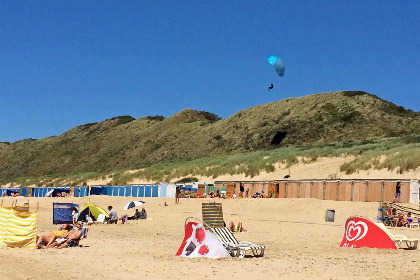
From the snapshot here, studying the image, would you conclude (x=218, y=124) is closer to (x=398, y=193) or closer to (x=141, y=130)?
(x=141, y=130)

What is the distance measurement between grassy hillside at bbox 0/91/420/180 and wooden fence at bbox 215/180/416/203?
2931 centimetres

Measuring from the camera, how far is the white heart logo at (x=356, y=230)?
14.7m

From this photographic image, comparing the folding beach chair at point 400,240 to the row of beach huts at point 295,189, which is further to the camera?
the row of beach huts at point 295,189

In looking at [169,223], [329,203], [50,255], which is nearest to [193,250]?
[50,255]

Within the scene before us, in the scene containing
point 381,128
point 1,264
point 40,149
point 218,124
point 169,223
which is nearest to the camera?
point 1,264

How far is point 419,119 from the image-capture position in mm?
76062

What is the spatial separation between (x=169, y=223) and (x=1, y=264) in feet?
46.4

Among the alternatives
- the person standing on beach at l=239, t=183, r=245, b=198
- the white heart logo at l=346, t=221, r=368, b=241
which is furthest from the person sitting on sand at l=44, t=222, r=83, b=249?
the person standing on beach at l=239, t=183, r=245, b=198

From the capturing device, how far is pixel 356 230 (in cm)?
1489

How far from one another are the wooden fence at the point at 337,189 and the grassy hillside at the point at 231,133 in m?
29.3

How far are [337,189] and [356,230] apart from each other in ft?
61.8

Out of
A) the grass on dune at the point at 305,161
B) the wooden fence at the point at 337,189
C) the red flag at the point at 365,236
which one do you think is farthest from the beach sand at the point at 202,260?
the grass on dune at the point at 305,161

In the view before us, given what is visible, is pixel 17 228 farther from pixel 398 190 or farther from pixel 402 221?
pixel 398 190

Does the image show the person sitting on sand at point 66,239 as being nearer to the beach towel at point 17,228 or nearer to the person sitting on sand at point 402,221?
the beach towel at point 17,228
